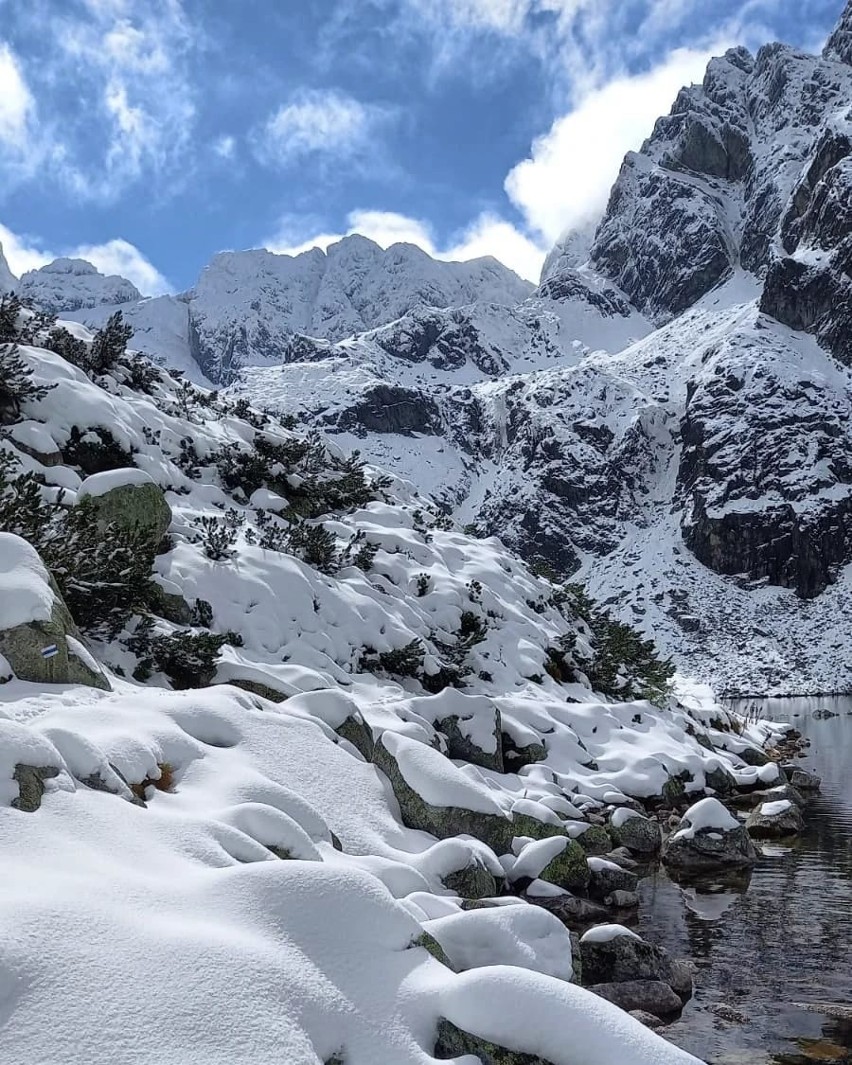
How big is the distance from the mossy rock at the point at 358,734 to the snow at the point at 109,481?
617 centimetres

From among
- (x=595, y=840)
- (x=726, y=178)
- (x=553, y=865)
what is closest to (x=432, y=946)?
(x=553, y=865)

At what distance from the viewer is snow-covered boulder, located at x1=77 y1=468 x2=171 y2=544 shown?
11.8 meters

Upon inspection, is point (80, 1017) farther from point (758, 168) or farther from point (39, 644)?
point (758, 168)

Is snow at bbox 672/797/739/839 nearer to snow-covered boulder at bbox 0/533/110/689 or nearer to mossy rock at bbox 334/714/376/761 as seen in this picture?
mossy rock at bbox 334/714/376/761

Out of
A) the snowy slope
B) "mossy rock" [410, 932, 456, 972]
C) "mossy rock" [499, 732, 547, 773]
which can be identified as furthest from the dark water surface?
"mossy rock" [410, 932, 456, 972]

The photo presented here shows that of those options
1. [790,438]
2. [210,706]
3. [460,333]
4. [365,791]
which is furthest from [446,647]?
[460,333]

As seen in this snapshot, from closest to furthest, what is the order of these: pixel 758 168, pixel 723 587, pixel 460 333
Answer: pixel 723 587 → pixel 758 168 → pixel 460 333

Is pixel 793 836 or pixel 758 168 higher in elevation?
pixel 758 168

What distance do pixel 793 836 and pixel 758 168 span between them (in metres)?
197

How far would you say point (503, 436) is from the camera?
155625 mm

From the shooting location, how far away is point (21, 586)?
645cm

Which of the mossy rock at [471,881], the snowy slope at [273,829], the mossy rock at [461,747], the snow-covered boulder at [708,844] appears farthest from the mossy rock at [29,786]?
the snow-covered boulder at [708,844]

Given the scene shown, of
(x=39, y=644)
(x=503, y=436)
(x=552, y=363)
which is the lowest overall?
(x=39, y=644)

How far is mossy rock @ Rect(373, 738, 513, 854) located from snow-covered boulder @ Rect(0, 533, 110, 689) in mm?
3130
